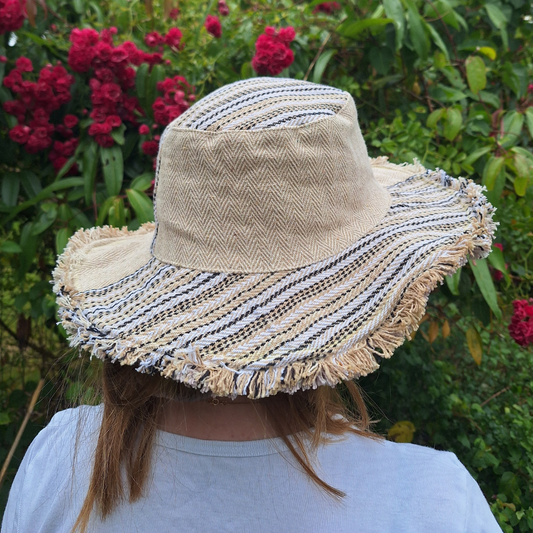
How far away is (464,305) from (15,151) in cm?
150

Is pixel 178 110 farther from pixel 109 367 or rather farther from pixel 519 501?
pixel 519 501

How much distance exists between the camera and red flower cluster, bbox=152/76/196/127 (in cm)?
153

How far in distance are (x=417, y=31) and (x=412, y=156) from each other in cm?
35

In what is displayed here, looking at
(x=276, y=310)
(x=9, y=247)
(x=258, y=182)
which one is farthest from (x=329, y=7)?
(x=276, y=310)

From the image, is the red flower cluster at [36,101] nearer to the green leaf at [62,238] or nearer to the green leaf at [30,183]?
the green leaf at [30,183]

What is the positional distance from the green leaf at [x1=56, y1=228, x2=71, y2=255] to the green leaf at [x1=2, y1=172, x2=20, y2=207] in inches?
10.3

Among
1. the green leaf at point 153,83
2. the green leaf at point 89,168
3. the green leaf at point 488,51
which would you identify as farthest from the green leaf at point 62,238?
the green leaf at point 488,51

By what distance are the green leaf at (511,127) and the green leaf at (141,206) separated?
38.4 inches

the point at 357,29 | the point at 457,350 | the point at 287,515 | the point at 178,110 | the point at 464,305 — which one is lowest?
the point at 457,350

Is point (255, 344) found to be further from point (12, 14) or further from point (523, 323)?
point (12, 14)

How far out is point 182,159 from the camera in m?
0.85

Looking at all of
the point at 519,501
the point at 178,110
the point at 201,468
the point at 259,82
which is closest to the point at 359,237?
the point at 259,82

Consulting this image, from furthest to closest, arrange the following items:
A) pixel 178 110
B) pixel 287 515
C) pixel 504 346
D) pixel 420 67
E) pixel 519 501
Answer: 1. pixel 504 346
2. pixel 420 67
3. pixel 178 110
4. pixel 519 501
5. pixel 287 515

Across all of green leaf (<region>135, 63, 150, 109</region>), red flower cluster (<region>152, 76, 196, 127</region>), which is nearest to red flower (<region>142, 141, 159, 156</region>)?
red flower cluster (<region>152, 76, 196, 127</region>)
